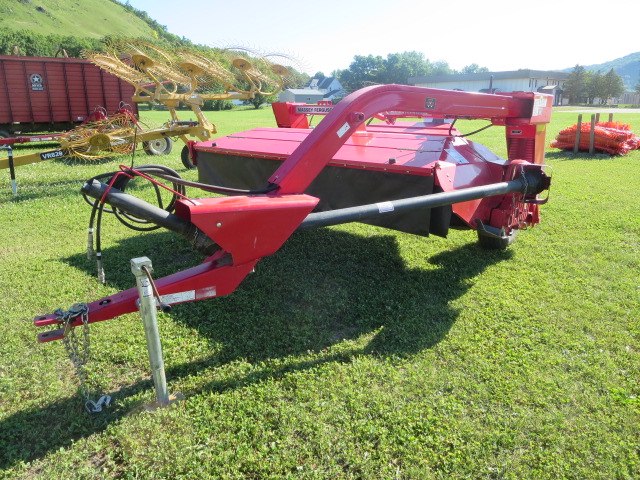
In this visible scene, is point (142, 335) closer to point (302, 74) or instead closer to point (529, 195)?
point (529, 195)

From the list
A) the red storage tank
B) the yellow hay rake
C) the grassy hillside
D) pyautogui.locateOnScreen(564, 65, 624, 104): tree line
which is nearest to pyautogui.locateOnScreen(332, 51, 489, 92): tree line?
pyautogui.locateOnScreen(564, 65, 624, 104): tree line

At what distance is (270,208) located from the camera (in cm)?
250

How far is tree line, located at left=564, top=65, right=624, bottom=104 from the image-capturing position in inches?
2515

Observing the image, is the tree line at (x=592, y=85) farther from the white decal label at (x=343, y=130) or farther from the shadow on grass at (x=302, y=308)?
the white decal label at (x=343, y=130)

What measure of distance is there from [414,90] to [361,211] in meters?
1.10

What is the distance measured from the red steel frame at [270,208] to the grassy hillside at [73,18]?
297 ft

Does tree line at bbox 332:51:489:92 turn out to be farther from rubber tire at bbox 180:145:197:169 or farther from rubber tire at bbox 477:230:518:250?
rubber tire at bbox 477:230:518:250

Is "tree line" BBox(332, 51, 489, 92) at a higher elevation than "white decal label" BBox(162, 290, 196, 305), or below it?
higher

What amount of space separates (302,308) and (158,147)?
9.14 meters

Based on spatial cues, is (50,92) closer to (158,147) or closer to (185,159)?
(158,147)

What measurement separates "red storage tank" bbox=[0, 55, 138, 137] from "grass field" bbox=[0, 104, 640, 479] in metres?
10.6

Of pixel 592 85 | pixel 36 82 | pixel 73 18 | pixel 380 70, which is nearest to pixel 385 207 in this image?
pixel 36 82

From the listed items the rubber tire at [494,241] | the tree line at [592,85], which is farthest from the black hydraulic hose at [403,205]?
the tree line at [592,85]

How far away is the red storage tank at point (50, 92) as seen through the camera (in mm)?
13359
